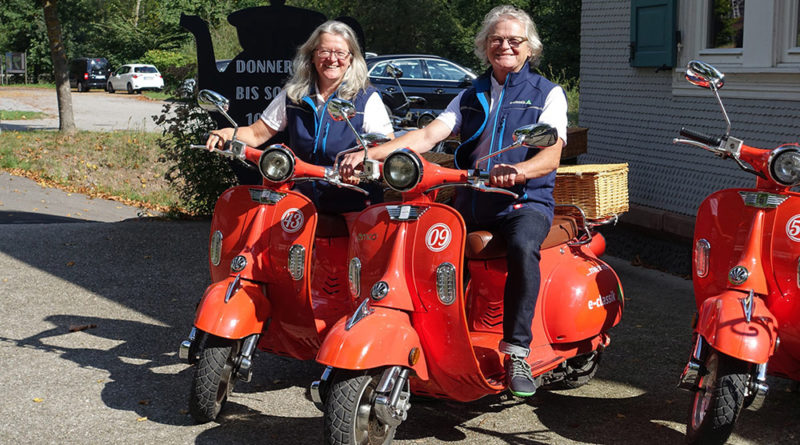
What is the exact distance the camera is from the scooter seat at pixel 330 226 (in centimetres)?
477

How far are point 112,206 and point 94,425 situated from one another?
9.12 meters

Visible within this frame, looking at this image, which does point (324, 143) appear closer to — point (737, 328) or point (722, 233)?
point (722, 233)

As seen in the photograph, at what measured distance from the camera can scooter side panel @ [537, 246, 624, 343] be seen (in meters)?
4.48

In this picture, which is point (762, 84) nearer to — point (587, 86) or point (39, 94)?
point (587, 86)

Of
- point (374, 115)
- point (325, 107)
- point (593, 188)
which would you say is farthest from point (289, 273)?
point (593, 188)

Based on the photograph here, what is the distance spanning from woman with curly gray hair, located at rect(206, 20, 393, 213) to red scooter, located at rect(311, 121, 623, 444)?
0.81 meters

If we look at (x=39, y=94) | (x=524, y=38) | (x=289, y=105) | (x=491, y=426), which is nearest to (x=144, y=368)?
(x=289, y=105)

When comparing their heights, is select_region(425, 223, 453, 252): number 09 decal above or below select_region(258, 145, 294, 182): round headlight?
below

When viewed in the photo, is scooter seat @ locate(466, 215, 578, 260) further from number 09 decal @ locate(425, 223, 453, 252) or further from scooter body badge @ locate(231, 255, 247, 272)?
scooter body badge @ locate(231, 255, 247, 272)

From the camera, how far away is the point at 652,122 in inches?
329

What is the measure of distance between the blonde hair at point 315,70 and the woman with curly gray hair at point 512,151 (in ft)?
1.79

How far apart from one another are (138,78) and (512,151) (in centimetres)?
3690

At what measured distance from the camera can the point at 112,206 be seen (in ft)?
43.2

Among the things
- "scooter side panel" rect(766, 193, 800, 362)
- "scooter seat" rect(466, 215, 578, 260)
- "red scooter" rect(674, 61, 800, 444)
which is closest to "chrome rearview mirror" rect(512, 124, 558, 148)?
"scooter seat" rect(466, 215, 578, 260)
